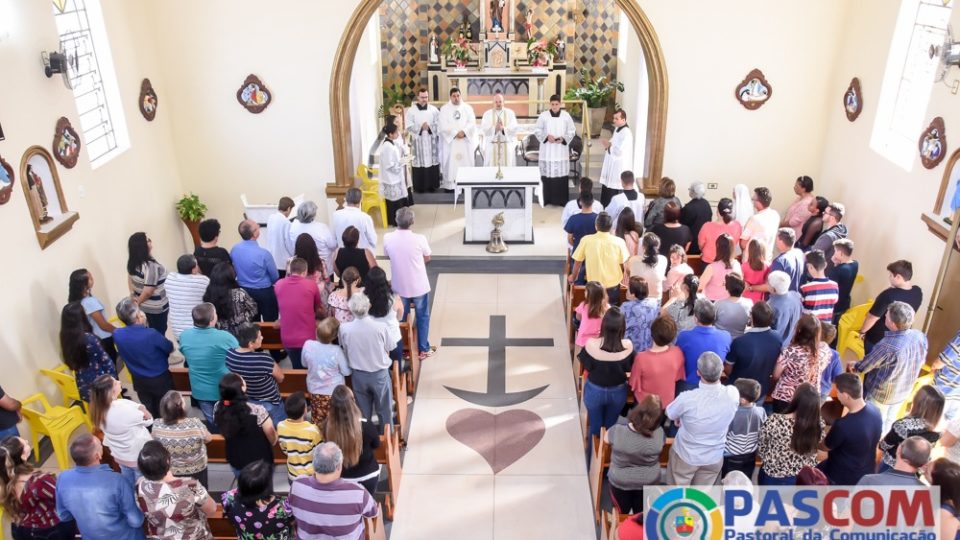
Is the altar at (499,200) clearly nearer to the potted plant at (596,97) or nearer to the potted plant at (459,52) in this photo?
the potted plant at (596,97)

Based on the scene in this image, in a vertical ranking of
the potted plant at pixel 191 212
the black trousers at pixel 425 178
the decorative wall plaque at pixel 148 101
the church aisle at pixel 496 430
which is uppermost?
the decorative wall plaque at pixel 148 101

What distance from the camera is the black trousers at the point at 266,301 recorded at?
299 inches

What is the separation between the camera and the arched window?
8172mm

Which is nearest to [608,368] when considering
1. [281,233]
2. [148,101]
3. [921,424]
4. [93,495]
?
[921,424]

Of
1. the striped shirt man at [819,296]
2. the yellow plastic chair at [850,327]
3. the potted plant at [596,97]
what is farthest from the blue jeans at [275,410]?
the potted plant at [596,97]

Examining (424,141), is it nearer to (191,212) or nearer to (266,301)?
(191,212)

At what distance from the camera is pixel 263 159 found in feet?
34.5

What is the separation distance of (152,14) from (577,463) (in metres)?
7.75

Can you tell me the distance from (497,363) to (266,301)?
2468mm

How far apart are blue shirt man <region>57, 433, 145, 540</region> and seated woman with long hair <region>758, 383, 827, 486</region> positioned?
3.96 metres

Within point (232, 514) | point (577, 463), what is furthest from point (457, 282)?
point (232, 514)

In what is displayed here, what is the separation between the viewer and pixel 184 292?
6.81 metres

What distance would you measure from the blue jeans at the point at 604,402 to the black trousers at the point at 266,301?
129 inches

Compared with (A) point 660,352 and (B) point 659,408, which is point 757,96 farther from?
(B) point 659,408
